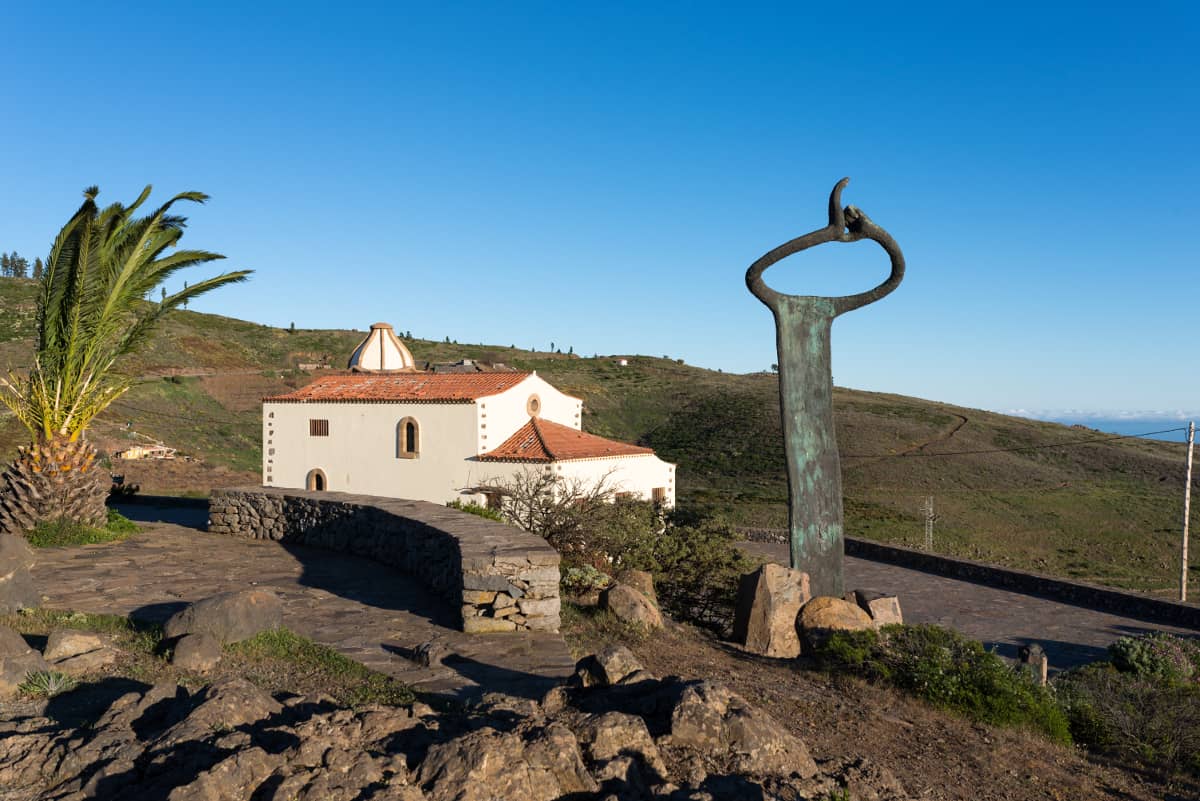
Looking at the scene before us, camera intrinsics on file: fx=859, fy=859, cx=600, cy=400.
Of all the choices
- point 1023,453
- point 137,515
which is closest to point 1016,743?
point 137,515

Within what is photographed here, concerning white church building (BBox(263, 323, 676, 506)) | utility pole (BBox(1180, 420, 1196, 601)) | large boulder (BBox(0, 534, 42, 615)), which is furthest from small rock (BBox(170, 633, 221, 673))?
utility pole (BBox(1180, 420, 1196, 601))

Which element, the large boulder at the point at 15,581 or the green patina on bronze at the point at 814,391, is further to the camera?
the green patina on bronze at the point at 814,391

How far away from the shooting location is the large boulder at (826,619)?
9742 mm

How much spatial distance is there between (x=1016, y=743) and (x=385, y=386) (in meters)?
23.5

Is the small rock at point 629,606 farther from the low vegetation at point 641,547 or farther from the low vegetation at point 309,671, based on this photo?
the low vegetation at point 309,671

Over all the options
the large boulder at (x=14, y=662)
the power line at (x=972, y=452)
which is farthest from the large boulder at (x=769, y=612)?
the power line at (x=972, y=452)

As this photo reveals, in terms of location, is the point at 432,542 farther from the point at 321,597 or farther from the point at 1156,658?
the point at 1156,658

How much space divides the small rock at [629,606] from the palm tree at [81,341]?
9073mm

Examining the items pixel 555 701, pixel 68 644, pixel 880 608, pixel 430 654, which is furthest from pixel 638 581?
pixel 68 644

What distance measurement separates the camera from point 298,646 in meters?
6.88

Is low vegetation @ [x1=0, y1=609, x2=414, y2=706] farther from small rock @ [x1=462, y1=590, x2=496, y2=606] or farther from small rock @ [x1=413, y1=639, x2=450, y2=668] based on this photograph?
small rock @ [x1=462, y1=590, x2=496, y2=606]

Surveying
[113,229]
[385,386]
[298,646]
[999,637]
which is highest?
[113,229]

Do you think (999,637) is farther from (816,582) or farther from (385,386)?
(385,386)

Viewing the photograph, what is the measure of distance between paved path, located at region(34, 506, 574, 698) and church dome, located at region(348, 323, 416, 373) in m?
19.9
